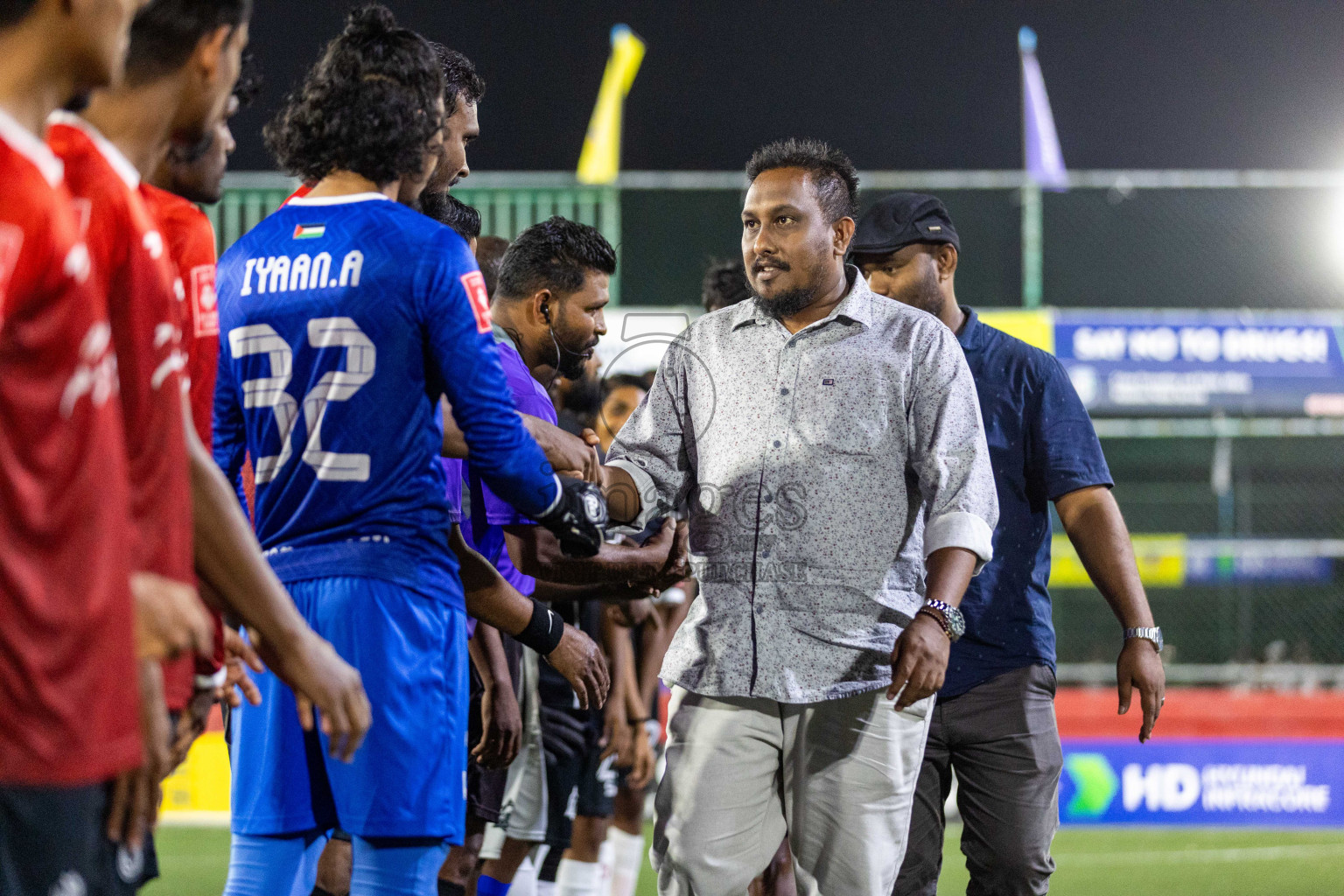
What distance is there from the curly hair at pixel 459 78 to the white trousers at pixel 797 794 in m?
1.81

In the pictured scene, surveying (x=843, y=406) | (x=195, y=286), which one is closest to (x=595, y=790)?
(x=843, y=406)

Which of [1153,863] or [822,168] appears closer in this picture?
[822,168]

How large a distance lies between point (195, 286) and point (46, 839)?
4.42 feet

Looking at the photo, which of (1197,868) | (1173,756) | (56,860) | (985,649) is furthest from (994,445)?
(1173,756)

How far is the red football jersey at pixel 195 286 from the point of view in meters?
2.46

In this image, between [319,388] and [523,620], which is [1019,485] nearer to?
[523,620]

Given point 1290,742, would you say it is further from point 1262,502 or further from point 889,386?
point 889,386

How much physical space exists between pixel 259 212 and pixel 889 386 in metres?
7.94

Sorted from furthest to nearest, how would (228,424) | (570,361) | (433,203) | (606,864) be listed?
(606,864) < (570,361) < (433,203) < (228,424)

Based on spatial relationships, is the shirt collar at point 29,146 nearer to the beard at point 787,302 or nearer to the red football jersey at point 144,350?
the red football jersey at point 144,350

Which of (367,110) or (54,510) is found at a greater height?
(367,110)

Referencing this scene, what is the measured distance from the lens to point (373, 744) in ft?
8.39

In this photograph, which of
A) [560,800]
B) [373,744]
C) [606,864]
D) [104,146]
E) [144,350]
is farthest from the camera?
[606,864]

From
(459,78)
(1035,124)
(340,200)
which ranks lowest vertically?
(340,200)
